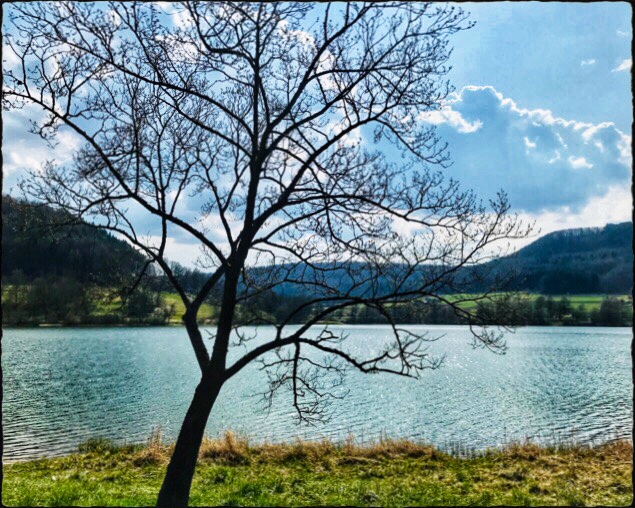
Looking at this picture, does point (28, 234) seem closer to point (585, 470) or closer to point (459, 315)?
point (459, 315)

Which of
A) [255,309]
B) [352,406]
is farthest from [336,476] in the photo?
[352,406]

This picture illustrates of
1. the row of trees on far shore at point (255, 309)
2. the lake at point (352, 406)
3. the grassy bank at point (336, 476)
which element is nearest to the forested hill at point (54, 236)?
the row of trees on far shore at point (255, 309)

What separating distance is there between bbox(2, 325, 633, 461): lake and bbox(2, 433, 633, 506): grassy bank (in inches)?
121

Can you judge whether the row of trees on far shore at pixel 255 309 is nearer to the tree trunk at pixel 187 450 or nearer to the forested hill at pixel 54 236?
the forested hill at pixel 54 236

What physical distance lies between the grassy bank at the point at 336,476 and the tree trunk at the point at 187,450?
1.62 meters

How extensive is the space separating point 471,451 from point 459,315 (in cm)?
991

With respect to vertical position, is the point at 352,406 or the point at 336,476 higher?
the point at 336,476

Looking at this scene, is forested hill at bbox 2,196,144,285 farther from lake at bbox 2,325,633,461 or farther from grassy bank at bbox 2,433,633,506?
grassy bank at bbox 2,433,633,506

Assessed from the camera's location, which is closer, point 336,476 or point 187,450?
point 187,450

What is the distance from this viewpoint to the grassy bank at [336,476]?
33.3 ft

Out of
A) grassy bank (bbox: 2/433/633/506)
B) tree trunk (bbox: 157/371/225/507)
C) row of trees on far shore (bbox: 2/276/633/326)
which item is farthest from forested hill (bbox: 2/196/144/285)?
grassy bank (bbox: 2/433/633/506)

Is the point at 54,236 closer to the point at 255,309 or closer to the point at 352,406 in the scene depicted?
the point at 255,309

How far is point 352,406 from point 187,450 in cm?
1914

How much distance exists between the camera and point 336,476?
12727 millimetres
